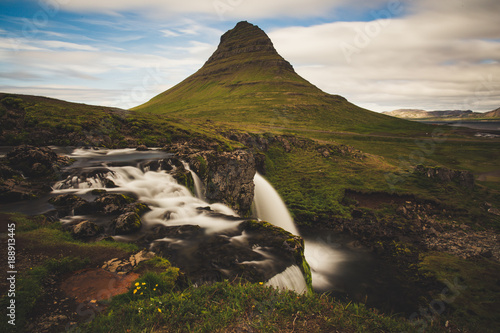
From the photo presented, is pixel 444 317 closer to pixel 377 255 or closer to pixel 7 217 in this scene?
pixel 377 255

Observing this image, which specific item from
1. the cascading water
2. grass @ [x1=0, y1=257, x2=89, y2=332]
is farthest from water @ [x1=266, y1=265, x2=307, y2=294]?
grass @ [x1=0, y1=257, x2=89, y2=332]

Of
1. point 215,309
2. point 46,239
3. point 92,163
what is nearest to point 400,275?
point 215,309

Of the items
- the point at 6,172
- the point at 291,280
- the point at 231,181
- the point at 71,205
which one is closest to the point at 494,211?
the point at 231,181

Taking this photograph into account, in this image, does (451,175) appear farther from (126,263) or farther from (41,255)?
(41,255)

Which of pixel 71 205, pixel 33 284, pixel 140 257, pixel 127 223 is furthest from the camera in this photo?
pixel 71 205

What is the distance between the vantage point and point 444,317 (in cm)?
1656

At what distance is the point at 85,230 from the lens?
13.7 meters

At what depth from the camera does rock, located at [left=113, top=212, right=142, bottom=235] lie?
14883 millimetres

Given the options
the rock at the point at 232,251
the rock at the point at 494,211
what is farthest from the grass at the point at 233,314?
the rock at the point at 494,211

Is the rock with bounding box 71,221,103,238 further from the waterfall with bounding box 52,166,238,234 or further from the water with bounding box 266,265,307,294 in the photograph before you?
the water with bounding box 266,265,307,294

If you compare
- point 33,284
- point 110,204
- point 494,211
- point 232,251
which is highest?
point 110,204

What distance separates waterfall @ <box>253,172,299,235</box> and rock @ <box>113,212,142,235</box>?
21593 mm

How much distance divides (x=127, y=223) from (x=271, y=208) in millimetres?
25342

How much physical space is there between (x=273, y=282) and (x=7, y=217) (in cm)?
1561
